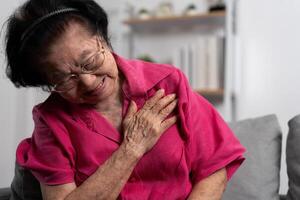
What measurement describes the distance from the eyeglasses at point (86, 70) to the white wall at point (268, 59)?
1.29 metres

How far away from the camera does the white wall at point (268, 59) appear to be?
6.98 ft

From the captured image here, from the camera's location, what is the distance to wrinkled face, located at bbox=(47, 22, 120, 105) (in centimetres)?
98

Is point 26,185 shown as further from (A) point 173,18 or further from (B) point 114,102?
(A) point 173,18

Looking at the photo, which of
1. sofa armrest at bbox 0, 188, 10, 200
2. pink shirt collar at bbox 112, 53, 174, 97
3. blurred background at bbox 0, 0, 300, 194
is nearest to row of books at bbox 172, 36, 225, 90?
blurred background at bbox 0, 0, 300, 194

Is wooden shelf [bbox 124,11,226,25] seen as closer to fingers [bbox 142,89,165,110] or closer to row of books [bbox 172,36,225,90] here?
row of books [bbox 172,36,225,90]

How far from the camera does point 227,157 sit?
44.5 inches

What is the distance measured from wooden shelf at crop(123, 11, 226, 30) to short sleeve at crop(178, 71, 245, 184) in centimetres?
112

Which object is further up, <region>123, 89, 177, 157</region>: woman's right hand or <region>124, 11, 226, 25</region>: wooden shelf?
<region>124, 11, 226, 25</region>: wooden shelf

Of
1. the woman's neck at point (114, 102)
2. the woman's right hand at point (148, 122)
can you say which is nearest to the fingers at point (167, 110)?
the woman's right hand at point (148, 122)

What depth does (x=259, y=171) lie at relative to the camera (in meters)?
1.35

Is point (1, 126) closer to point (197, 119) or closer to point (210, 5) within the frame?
point (197, 119)

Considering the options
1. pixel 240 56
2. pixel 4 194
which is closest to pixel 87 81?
pixel 4 194

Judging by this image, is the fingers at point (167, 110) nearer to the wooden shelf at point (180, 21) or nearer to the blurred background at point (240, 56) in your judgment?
the blurred background at point (240, 56)

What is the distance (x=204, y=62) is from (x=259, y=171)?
93cm
